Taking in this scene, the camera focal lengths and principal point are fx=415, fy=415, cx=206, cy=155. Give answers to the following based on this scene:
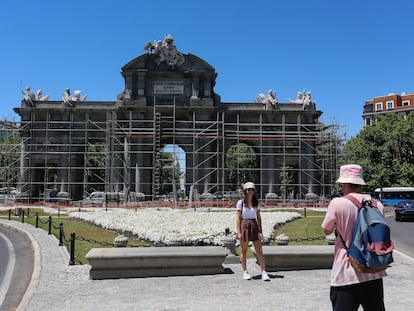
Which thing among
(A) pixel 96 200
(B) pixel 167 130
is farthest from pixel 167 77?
(A) pixel 96 200

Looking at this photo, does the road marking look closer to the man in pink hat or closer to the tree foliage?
the man in pink hat

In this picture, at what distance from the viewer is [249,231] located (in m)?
8.74

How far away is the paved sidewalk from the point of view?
22.9 ft

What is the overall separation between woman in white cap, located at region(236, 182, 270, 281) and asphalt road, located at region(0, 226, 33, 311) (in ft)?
14.6

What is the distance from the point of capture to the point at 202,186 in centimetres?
3797

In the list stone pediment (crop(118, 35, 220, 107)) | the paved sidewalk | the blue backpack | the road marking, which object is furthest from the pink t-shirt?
stone pediment (crop(118, 35, 220, 107))

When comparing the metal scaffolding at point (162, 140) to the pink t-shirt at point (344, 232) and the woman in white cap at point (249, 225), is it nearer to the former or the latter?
the woman in white cap at point (249, 225)

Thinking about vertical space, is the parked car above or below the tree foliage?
below

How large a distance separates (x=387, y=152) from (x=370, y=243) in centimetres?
5591

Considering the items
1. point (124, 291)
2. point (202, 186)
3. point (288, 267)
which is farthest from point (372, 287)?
point (202, 186)

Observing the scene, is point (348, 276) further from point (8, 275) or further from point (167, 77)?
point (167, 77)

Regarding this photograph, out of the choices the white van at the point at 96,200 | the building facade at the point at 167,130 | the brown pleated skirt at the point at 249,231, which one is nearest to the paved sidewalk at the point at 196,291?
the brown pleated skirt at the point at 249,231

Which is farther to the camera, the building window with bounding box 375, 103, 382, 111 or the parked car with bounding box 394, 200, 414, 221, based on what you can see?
the building window with bounding box 375, 103, 382, 111

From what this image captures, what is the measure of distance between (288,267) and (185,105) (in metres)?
30.5
